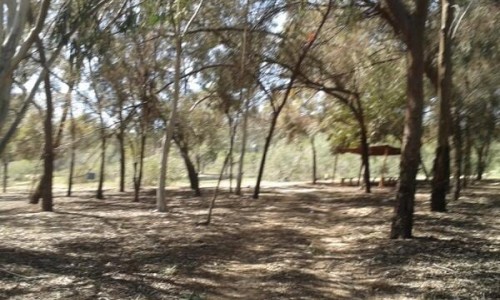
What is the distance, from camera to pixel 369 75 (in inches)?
906

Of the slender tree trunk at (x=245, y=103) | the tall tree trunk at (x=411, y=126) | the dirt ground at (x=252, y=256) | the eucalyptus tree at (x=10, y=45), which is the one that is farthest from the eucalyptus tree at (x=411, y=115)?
the eucalyptus tree at (x=10, y=45)

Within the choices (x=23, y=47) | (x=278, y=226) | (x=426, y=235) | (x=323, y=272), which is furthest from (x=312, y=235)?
(x=23, y=47)

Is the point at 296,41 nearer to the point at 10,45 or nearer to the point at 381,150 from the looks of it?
the point at 381,150

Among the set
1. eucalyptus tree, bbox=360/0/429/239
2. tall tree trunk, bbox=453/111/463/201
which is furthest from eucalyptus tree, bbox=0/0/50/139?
tall tree trunk, bbox=453/111/463/201

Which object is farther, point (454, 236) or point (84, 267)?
point (454, 236)

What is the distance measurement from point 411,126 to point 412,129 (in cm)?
6

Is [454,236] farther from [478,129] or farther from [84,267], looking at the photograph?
[478,129]

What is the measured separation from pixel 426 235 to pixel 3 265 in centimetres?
793

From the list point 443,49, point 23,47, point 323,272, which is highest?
point 443,49

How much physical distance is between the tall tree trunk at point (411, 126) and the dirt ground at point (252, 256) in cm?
53

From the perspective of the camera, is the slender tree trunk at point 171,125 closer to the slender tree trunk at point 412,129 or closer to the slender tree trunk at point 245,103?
the slender tree trunk at point 245,103

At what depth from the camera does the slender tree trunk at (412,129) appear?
11547 millimetres

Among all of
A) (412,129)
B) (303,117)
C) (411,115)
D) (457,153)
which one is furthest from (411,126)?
(303,117)

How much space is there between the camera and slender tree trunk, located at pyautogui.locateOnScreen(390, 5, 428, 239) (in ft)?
37.9
